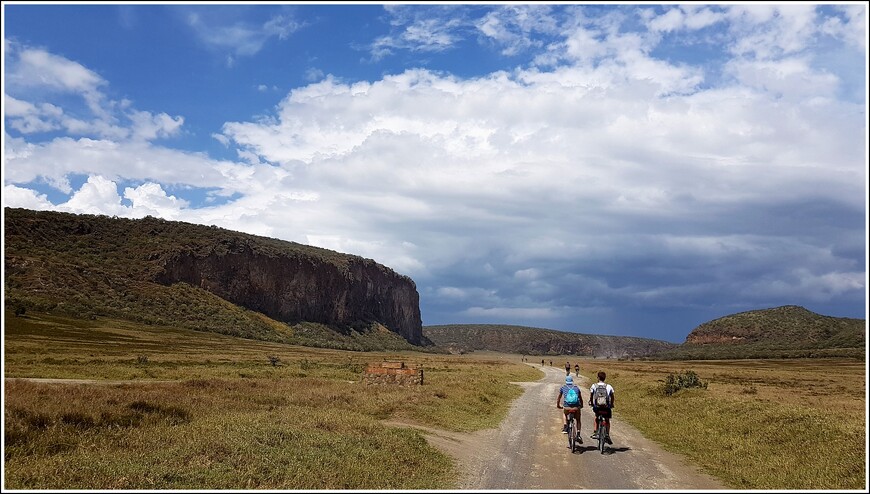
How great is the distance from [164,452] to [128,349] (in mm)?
57262

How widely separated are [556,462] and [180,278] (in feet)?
390

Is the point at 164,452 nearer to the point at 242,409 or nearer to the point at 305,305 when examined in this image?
the point at 242,409

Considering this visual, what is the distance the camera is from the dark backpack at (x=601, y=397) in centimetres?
1541

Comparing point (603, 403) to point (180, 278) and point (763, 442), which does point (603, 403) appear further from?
point (180, 278)

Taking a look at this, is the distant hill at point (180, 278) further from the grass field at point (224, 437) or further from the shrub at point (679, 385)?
the shrub at point (679, 385)

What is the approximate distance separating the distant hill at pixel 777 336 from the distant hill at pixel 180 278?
274 feet

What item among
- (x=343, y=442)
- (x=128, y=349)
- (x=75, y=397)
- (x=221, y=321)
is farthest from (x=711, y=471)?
(x=221, y=321)

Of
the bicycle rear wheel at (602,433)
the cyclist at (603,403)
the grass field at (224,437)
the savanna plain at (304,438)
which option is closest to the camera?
the grass field at (224,437)

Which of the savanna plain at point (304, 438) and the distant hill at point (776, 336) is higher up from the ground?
the distant hill at point (776, 336)

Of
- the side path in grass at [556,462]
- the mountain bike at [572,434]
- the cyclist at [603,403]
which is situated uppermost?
the cyclist at [603,403]

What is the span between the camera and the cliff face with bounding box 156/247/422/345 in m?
125

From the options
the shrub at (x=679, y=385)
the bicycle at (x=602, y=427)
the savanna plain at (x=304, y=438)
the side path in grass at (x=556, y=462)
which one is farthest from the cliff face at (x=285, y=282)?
the bicycle at (x=602, y=427)

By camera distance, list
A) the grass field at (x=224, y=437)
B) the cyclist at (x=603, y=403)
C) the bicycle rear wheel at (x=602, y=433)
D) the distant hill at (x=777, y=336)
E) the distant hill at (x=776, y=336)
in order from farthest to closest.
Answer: the distant hill at (x=777, y=336), the distant hill at (x=776, y=336), the cyclist at (x=603, y=403), the bicycle rear wheel at (x=602, y=433), the grass field at (x=224, y=437)

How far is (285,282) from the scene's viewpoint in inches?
5856
